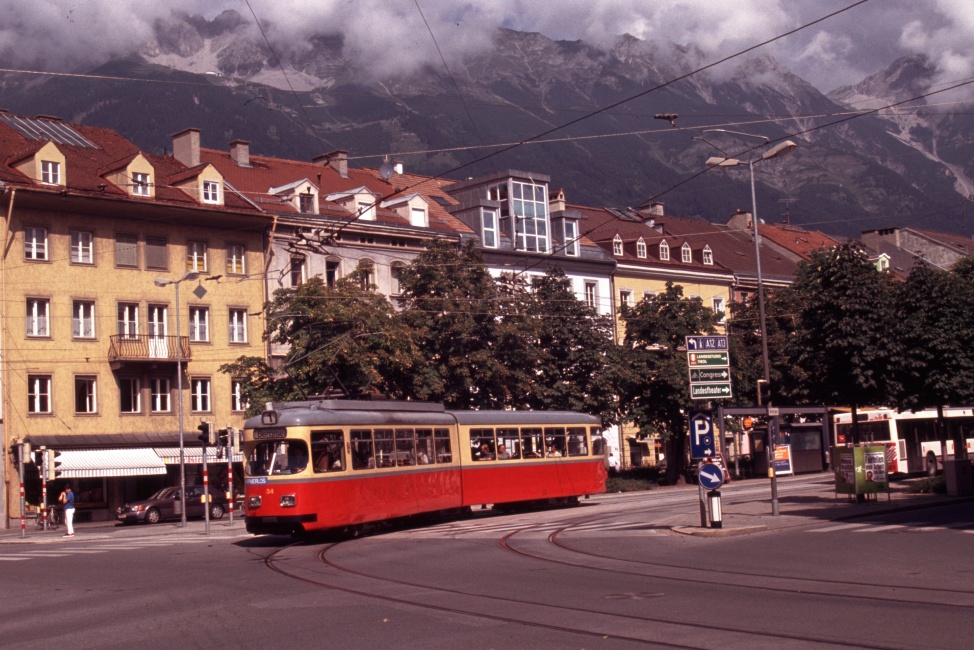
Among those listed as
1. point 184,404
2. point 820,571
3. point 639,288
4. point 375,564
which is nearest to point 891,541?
point 820,571

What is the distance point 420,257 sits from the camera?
1791 inches

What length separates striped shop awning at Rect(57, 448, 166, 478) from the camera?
43188 millimetres

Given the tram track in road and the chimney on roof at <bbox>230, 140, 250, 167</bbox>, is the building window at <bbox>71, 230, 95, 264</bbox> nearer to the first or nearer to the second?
the chimney on roof at <bbox>230, 140, 250, 167</bbox>

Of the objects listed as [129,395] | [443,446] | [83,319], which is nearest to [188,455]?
[129,395]

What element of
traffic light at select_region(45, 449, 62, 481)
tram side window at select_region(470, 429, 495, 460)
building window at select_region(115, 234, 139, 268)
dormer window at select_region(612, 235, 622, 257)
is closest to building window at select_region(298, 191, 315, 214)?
building window at select_region(115, 234, 139, 268)

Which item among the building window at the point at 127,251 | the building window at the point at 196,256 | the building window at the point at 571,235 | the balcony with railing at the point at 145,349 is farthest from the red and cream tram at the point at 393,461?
the building window at the point at 571,235

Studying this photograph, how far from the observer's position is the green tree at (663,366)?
49.0 metres

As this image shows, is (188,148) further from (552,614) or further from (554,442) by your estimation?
(552,614)

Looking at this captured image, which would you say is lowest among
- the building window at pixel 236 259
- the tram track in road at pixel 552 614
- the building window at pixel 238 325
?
the tram track in road at pixel 552 614

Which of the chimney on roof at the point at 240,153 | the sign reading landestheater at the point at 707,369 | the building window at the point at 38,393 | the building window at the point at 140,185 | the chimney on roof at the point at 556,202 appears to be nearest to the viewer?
the sign reading landestheater at the point at 707,369

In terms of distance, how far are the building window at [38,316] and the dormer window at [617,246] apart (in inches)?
1191

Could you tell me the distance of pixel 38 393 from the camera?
43.7 meters

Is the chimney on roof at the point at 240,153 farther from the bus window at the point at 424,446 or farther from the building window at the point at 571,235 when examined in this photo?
the bus window at the point at 424,446

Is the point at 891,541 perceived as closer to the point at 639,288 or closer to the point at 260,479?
the point at 260,479
